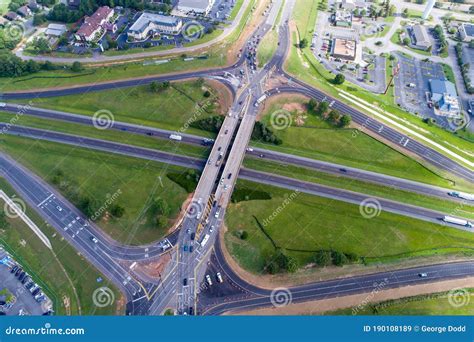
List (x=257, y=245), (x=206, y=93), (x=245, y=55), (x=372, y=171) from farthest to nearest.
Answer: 1. (x=245, y=55)
2. (x=206, y=93)
3. (x=372, y=171)
4. (x=257, y=245)

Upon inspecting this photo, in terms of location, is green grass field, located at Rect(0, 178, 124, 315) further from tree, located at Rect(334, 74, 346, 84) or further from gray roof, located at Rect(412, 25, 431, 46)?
gray roof, located at Rect(412, 25, 431, 46)

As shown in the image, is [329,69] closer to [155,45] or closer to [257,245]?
[155,45]

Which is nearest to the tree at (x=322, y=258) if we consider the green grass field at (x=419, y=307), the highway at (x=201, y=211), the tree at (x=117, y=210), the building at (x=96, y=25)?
the highway at (x=201, y=211)

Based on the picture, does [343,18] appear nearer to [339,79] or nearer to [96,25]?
[339,79]

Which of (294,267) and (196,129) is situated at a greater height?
(196,129)

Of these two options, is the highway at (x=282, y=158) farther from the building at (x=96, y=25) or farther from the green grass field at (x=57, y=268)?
the building at (x=96, y=25)

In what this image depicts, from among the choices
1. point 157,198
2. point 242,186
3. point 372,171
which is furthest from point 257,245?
point 372,171
